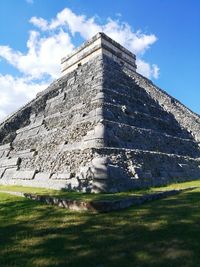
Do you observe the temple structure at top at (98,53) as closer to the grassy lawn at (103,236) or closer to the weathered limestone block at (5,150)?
the weathered limestone block at (5,150)

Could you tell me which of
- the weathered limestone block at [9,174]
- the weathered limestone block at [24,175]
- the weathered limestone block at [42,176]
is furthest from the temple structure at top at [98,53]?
the weathered limestone block at [42,176]

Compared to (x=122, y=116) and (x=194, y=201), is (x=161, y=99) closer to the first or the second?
(x=122, y=116)

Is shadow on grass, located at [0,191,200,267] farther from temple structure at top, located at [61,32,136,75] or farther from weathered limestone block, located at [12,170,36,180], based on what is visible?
temple structure at top, located at [61,32,136,75]

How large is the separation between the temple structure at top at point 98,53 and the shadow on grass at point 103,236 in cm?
1565

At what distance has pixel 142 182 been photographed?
31.9 feet

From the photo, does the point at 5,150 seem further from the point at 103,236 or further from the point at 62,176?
the point at 103,236

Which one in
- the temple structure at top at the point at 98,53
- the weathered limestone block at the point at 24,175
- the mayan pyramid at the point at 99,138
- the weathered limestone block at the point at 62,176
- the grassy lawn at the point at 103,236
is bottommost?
the grassy lawn at the point at 103,236

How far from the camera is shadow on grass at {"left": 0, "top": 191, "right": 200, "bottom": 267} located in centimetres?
436

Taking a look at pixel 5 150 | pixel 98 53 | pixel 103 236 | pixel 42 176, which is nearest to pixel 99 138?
pixel 42 176

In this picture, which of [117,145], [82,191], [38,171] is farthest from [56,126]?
[82,191]


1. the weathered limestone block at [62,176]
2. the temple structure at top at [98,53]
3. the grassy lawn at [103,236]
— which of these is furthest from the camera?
the temple structure at top at [98,53]

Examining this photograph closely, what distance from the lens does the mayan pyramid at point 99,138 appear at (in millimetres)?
9727

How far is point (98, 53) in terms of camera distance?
68.4 ft

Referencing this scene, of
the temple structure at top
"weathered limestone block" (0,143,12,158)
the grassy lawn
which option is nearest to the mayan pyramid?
"weathered limestone block" (0,143,12,158)
